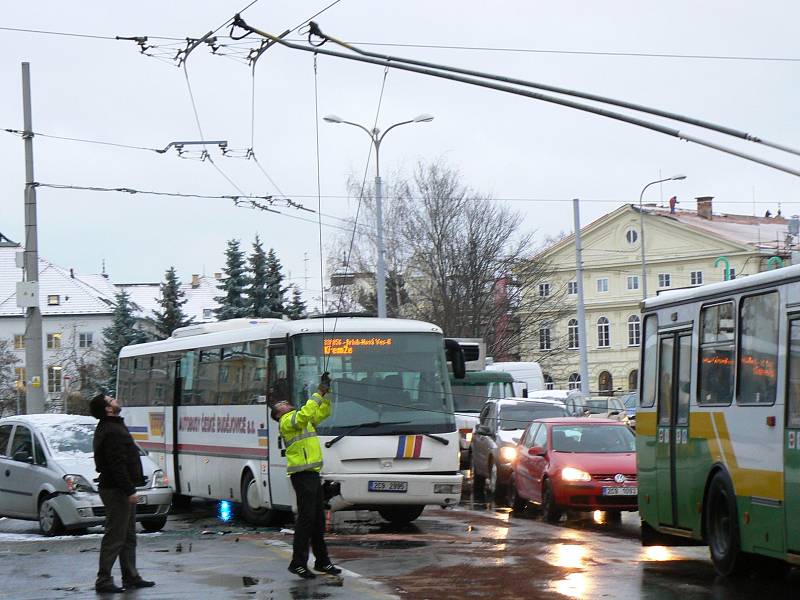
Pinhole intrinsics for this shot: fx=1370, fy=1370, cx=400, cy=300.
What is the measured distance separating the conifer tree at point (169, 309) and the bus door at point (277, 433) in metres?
44.7

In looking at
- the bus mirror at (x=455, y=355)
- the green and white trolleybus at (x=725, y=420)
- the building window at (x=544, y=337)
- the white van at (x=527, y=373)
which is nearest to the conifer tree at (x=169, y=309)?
the building window at (x=544, y=337)

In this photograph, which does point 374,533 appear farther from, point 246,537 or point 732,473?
point 732,473

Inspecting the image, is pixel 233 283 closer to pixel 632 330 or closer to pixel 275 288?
pixel 275 288

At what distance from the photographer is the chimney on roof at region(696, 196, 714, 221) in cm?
9481

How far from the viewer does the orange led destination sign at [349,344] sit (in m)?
18.3

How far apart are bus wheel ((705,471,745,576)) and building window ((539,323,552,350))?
46068mm

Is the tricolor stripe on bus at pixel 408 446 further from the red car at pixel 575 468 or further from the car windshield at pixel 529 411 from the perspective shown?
the car windshield at pixel 529 411

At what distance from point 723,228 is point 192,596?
3310 inches

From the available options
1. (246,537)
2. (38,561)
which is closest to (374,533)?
(246,537)

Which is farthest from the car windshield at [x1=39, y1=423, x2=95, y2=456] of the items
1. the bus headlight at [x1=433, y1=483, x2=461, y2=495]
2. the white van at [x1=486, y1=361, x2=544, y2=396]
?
the white van at [x1=486, y1=361, x2=544, y2=396]

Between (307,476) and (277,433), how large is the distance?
6.06 metres

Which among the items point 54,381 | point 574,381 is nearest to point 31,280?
point 574,381

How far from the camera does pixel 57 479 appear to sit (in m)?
18.1

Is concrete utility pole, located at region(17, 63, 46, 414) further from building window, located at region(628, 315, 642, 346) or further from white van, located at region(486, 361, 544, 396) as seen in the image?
building window, located at region(628, 315, 642, 346)
